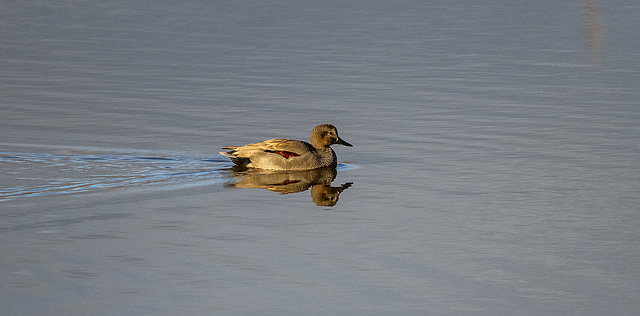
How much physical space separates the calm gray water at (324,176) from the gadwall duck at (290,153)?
32 cm

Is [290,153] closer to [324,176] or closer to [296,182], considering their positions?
[324,176]

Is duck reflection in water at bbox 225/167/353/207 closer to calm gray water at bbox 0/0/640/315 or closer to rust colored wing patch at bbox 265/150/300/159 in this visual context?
calm gray water at bbox 0/0/640/315

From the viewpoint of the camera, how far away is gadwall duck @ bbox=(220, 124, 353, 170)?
14812 millimetres

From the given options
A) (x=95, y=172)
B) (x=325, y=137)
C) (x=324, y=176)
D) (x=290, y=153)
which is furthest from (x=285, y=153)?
(x=95, y=172)

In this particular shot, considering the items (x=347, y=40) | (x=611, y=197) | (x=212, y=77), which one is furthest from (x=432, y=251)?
(x=347, y=40)

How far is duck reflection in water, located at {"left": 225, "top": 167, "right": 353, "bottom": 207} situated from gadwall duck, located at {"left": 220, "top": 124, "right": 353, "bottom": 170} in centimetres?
9

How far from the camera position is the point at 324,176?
48.6ft

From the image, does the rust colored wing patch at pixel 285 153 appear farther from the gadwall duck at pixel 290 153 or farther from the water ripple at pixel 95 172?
the water ripple at pixel 95 172

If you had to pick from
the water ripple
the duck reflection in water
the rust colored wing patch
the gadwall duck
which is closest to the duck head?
the gadwall duck

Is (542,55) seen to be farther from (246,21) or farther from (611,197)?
(611,197)

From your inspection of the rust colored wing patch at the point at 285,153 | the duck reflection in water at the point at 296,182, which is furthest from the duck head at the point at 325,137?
the rust colored wing patch at the point at 285,153

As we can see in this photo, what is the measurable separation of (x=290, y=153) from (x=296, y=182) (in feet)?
2.37

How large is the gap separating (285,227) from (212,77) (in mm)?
11009

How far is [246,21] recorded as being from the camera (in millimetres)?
31922
